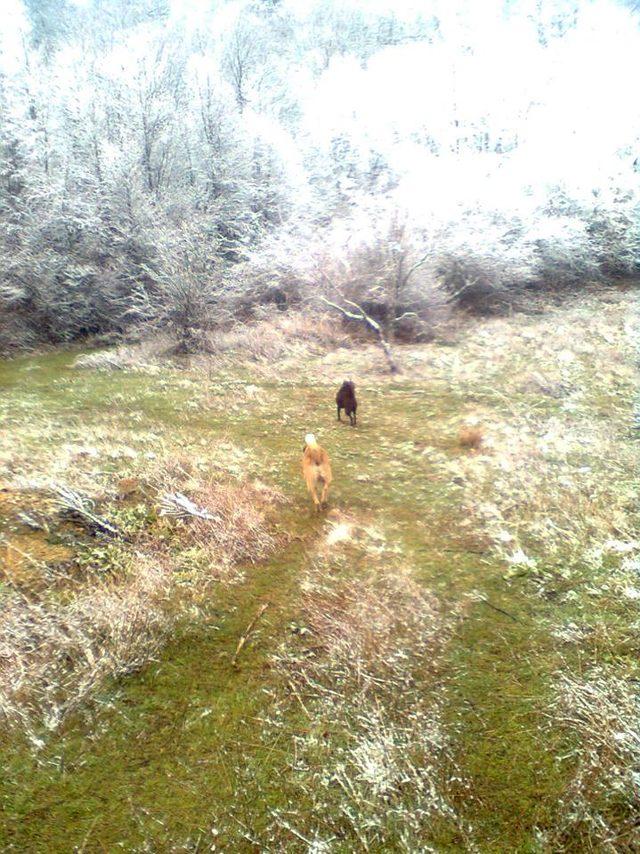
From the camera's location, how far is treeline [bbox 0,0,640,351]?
59.1 feet

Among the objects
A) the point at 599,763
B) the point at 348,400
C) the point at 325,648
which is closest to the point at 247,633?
the point at 325,648

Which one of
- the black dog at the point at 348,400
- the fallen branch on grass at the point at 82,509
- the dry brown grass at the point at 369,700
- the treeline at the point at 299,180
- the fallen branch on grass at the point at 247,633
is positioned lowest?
the dry brown grass at the point at 369,700

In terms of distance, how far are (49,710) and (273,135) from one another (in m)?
28.5

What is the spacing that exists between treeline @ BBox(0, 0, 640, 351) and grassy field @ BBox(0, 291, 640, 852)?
381 inches

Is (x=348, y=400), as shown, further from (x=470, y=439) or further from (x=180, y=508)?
(x=180, y=508)

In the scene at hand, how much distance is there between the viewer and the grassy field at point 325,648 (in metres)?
3.10

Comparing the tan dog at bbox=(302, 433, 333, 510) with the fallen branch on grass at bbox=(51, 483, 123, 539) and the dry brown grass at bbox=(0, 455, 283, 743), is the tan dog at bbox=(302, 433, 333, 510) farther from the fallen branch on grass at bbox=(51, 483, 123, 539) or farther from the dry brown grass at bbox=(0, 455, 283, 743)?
the fallen branch on grass at bbox=(51, 483, 123, 539)

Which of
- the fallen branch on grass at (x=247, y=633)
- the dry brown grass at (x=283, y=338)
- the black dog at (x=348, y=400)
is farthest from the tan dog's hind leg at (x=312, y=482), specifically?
the dry brown grass at (x=283, y=338)

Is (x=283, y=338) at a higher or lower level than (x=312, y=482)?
lower

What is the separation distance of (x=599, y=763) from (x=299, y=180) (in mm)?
26735

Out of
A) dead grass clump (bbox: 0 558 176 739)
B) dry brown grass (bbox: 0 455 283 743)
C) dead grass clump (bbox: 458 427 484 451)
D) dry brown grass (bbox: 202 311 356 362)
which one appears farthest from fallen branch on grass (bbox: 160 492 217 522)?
dry brown grass (bbox: 202 311 356 362)

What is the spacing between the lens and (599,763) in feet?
10.9

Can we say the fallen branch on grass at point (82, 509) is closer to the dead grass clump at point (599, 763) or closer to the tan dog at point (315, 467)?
the tan dog at point (315, 467)

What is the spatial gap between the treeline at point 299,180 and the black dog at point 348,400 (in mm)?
7155
